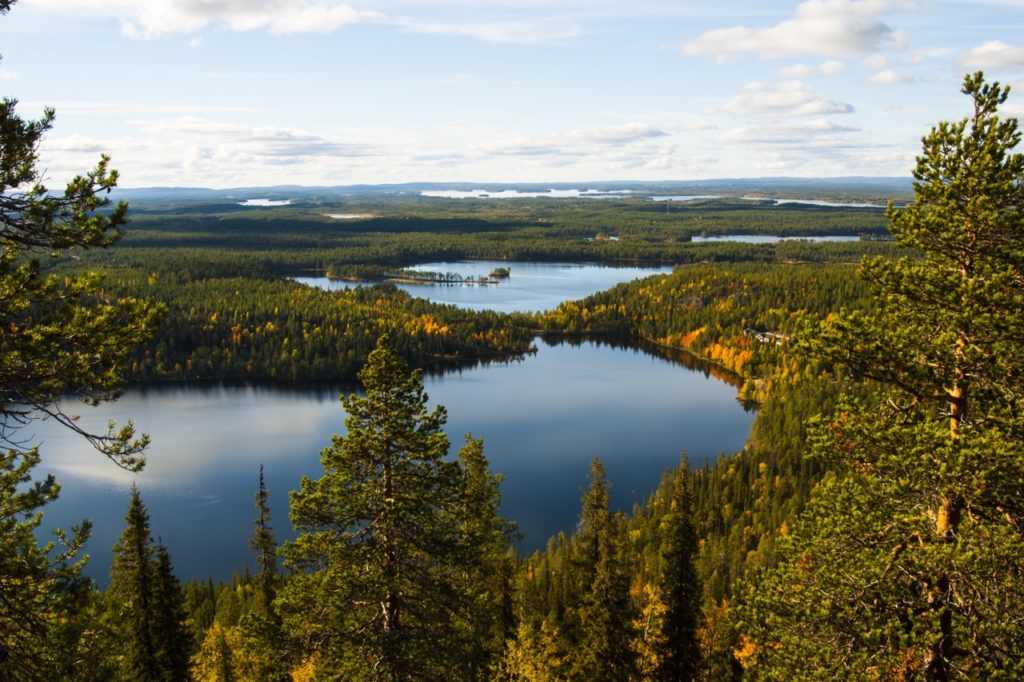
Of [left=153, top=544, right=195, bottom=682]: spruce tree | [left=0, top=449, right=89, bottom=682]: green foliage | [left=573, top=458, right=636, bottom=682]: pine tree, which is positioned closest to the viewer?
[left=0, top=449, right=89, bottom=682]: green foliage

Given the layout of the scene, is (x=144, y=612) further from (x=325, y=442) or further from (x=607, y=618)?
(x=325, y=442)

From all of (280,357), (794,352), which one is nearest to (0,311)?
(794,352)

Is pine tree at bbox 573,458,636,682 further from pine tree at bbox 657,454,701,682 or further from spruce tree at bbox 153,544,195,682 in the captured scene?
spruce tree at bbox 153,544,195,682

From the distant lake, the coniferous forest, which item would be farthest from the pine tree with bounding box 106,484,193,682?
the distant lake

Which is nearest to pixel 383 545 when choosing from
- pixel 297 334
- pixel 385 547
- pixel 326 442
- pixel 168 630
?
pixel 385 547

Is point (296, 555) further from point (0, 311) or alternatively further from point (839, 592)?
point (839, 592)

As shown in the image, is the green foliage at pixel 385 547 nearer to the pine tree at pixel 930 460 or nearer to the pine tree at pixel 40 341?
the pine tree at pixel 40 341

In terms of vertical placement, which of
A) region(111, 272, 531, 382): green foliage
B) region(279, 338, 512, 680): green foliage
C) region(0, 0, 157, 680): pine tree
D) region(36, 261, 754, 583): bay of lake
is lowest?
region(36, 261, 754, 583): bay of lake
